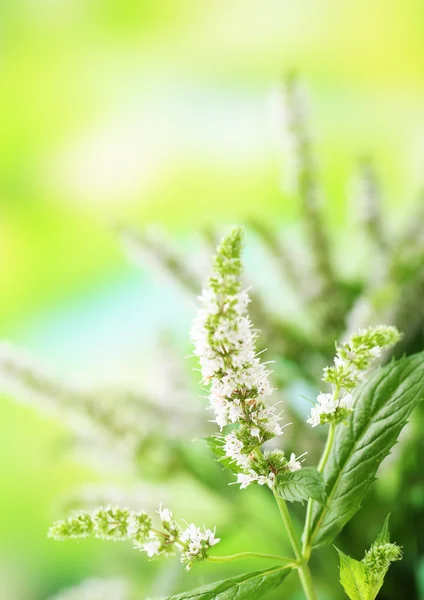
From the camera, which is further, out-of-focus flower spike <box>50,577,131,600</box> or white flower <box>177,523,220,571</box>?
out-of-focus flower spike <box>50,577,131,600</box>

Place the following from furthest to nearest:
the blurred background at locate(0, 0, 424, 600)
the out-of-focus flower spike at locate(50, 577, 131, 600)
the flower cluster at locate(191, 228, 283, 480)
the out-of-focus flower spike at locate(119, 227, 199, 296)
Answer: the blurred background at locate(0, 0, 424, 600), the out-of-focus flower spike at locate(50, 577, 131, 600), the out-of-focus flower spike at locate(119, 227, 199, 296), the flower cluster at locate(191, 228, 283, 480)

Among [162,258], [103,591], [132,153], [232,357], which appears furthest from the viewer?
[132,153]

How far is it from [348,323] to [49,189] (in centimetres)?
88

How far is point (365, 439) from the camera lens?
1.07 ft

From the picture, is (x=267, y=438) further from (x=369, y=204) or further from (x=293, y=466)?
(x=369, y=204)

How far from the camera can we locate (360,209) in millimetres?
631

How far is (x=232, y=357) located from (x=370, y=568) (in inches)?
4.7

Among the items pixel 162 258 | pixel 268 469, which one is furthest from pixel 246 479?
pixel 162 258

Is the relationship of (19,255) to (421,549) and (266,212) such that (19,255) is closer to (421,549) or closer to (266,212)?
(266,212)

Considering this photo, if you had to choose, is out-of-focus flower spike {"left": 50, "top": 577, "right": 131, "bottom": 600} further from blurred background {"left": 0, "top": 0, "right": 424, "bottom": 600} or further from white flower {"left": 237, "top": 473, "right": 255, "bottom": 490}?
white flower {"left": 237, "top": 473, "right": 255, "bottom": 490}

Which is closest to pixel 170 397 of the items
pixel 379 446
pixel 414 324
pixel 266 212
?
pixel 414 324

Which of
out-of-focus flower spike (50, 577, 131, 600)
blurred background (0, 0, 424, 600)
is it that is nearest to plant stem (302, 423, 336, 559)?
out-of-focus flower spike (50, 577, 131, 600)

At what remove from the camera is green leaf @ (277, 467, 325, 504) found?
275mm

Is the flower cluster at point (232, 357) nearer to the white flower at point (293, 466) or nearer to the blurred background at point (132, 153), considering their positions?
the white flower at point (293, 466)
